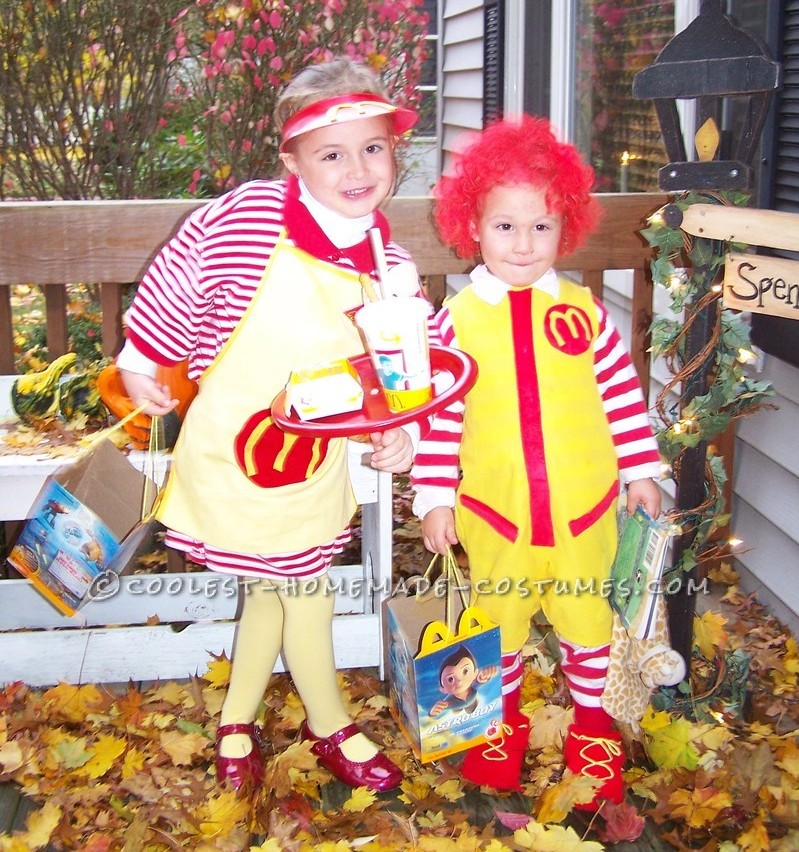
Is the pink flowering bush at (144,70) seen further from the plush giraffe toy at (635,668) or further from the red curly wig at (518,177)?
the plush giraffe toy at (635,668)

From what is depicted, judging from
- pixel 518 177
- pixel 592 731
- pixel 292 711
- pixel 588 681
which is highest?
pixel 518 177

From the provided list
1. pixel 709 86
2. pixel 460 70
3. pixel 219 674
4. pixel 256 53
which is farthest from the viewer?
pixel 460 70

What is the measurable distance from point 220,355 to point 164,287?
7.9 inches

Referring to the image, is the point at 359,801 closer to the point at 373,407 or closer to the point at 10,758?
the point at 10,758

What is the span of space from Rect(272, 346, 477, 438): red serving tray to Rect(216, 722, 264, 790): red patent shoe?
3.10ft

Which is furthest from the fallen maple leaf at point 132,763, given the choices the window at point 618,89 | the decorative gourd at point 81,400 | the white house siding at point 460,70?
the white house siding at point 460,70

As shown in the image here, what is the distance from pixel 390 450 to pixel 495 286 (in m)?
0.45

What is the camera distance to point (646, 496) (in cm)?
244

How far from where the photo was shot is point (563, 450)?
2.30m

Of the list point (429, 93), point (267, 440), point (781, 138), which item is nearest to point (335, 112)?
point (267, 440)

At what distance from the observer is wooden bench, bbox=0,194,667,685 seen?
3.05 m

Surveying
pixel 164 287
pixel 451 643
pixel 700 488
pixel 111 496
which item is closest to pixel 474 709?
pixel 451 643

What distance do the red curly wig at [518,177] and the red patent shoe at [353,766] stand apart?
1283 millimetres

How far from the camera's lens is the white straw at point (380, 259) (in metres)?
2.02
